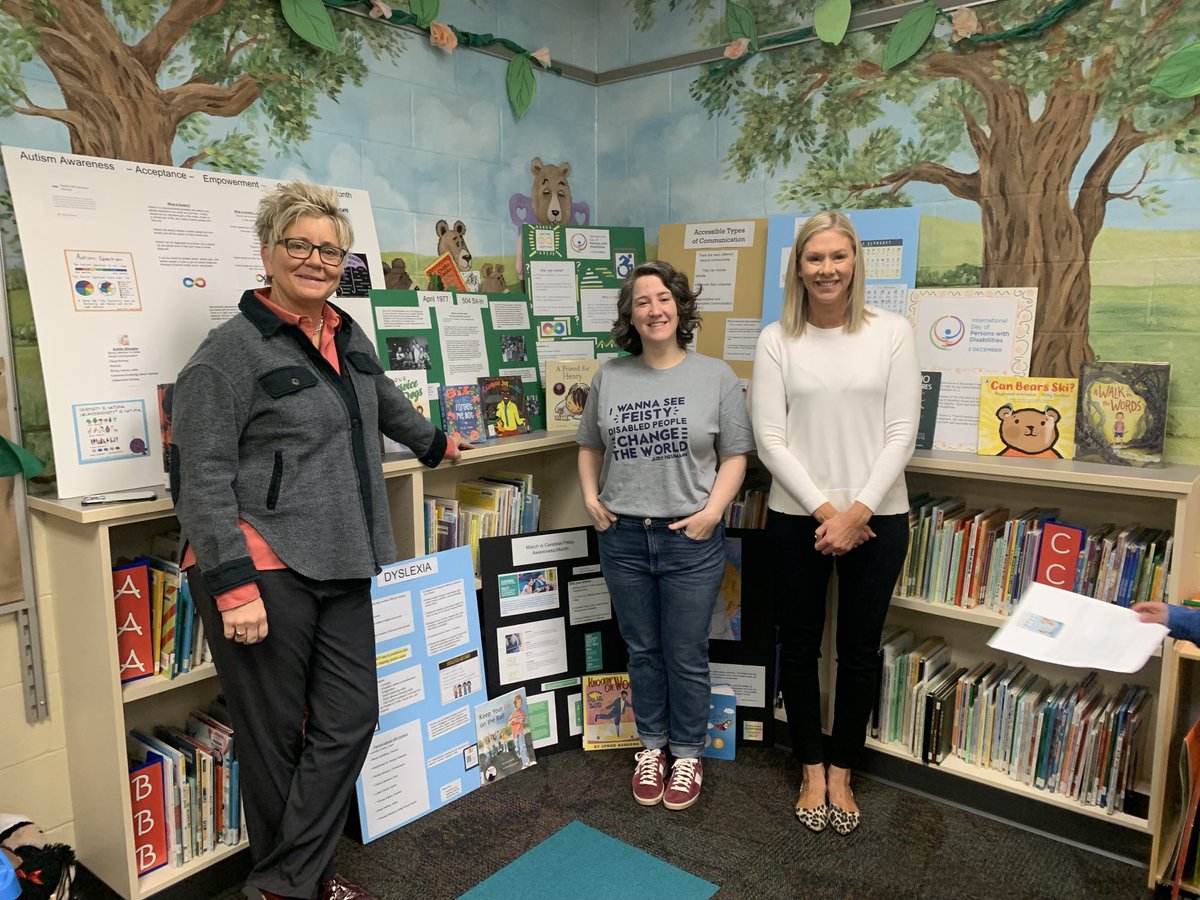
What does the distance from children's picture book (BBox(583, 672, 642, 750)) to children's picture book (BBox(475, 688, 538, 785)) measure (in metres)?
0.21

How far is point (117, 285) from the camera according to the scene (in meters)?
1.99

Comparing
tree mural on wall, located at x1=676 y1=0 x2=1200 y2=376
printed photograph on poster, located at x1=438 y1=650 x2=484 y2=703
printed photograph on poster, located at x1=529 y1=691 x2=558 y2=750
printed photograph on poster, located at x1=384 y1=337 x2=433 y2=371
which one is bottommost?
printed photograph on poster, located at x1=529 y1=691 x2=558 y2=750

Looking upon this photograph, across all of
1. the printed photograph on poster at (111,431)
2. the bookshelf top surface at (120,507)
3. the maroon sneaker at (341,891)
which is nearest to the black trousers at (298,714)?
the maroon sneaker at (341,891)

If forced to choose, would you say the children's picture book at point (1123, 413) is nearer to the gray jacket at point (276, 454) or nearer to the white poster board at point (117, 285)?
the gray jacket at point (276, 454)

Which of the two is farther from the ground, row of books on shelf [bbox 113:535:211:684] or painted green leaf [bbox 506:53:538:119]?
painted green leaf [bbox 506:53:538:119]

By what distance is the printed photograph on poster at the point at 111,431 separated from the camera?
75.9 inches

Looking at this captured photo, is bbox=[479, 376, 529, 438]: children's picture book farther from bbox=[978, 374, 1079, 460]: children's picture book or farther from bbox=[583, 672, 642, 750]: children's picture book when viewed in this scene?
bbox=[978, 374, 1079, 460]: children's picture book

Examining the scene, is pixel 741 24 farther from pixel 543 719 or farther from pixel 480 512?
pixel 543 719

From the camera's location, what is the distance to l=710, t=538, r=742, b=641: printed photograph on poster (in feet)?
9.03

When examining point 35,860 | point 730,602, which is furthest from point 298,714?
point 730,602

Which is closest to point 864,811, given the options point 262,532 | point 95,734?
point 262,532

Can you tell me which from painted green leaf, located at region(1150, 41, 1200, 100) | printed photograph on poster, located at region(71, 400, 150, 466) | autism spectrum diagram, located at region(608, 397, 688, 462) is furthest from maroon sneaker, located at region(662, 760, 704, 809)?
painted green leaf, located at region(1150, 41, 1200, 100)

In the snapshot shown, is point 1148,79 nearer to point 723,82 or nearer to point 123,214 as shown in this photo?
point 723,82

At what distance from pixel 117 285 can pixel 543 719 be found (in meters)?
1.74
